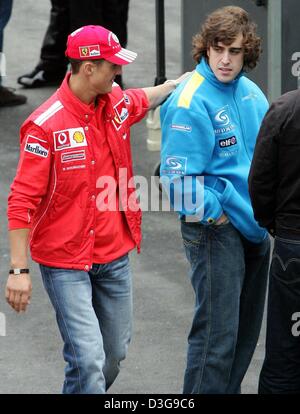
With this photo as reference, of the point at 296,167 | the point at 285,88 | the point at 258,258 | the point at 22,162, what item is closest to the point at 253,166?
the point at 296,167

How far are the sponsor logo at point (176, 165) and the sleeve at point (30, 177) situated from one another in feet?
1.86

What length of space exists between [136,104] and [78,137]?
548 mm

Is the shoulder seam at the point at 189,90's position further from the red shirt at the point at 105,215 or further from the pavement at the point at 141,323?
the pavement at the point at 141,323

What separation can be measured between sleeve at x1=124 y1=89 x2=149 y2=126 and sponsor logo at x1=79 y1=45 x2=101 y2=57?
17.0 inches

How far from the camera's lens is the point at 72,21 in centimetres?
1032

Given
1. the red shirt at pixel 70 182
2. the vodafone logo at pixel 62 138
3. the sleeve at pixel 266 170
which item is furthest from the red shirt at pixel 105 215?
the sleeve at pixel 266 170

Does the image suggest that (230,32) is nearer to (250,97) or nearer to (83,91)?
(250,97)

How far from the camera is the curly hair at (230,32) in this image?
17.5 ft

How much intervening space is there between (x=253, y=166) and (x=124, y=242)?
678 millimetres

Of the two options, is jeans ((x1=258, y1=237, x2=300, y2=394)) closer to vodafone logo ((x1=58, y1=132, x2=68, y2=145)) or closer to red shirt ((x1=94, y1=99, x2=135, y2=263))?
red shirt ((x1=94, y1=99, x2=135, y2=263))

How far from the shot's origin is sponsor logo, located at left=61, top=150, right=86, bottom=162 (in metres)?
5.16

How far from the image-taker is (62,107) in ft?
17.1

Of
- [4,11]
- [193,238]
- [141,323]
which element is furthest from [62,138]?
[4,11]

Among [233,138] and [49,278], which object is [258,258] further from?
Answer: [49,278]
